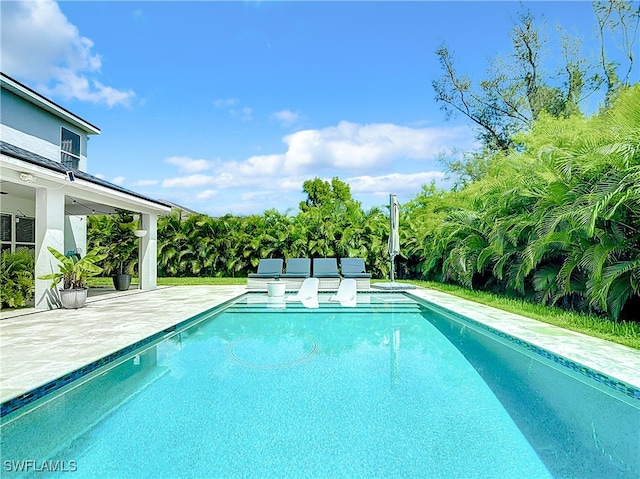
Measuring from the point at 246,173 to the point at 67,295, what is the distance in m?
22.0

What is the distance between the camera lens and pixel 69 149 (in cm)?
1358

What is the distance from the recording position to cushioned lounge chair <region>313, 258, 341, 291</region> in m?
13.2

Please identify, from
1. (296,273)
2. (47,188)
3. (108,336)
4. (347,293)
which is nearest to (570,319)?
(347,293)

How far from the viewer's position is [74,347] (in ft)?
16.9

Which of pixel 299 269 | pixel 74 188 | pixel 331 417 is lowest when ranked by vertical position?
pixel 331 417

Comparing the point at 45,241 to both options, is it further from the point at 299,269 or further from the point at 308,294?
the point at 299,269

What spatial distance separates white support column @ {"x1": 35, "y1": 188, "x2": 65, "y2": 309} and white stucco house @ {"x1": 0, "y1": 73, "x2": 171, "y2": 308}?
0.06 feet

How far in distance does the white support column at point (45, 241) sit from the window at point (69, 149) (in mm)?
5429

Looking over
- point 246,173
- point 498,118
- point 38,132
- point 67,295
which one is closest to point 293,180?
point 246,173

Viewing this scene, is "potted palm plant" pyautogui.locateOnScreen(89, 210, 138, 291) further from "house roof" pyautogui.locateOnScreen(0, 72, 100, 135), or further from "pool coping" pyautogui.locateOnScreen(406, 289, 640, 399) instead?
"pool coping" pyautogui.locateOnScreen(406, 289, 640, 399)

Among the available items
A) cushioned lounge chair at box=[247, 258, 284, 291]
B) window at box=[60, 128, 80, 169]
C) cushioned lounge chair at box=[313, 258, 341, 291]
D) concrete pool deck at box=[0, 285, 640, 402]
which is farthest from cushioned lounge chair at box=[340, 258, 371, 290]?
window at box=[60, 128, 80, 169]

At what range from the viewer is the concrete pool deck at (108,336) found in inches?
166

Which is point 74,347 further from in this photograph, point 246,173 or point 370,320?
point 246,173

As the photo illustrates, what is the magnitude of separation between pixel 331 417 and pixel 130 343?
3090mm
